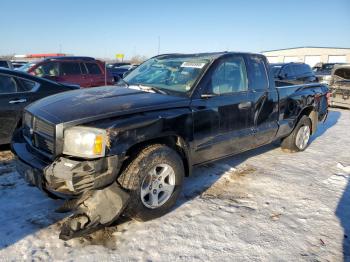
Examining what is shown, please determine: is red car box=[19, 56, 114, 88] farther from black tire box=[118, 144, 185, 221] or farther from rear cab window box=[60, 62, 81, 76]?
black tire box=[118, 144, 185, 221]

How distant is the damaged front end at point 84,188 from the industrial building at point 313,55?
50.9m

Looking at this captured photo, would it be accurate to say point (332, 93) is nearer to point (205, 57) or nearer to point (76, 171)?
point (205, 57)

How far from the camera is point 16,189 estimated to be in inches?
154

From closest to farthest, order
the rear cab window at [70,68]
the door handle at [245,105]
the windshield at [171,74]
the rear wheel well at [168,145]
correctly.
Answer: the rear wheel well at [168,145], the windshield at [171,74], the door handle at [245,105], the rear cab window at [70,68]

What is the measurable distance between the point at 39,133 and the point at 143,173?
115cm

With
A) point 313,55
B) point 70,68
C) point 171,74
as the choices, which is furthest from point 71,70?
point 313,55

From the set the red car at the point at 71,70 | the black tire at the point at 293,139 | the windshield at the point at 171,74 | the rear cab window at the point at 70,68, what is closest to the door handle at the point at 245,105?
the windshield at the point at 171,74

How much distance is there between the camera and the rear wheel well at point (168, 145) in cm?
309

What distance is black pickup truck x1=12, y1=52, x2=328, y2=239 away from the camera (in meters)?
2.79

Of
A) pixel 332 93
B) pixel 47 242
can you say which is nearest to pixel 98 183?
pixel 47 242

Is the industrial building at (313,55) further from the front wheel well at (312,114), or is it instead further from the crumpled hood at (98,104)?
the crumpled hood at (98,104)

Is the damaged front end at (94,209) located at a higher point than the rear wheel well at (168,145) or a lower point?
lower

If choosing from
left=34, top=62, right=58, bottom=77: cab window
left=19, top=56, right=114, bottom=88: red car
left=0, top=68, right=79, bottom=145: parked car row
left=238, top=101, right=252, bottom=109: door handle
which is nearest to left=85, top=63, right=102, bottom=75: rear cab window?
left=19, top=56, right=114, bottom=88: red car

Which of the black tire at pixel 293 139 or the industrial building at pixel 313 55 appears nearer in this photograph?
the black tire at pixel 293 139
